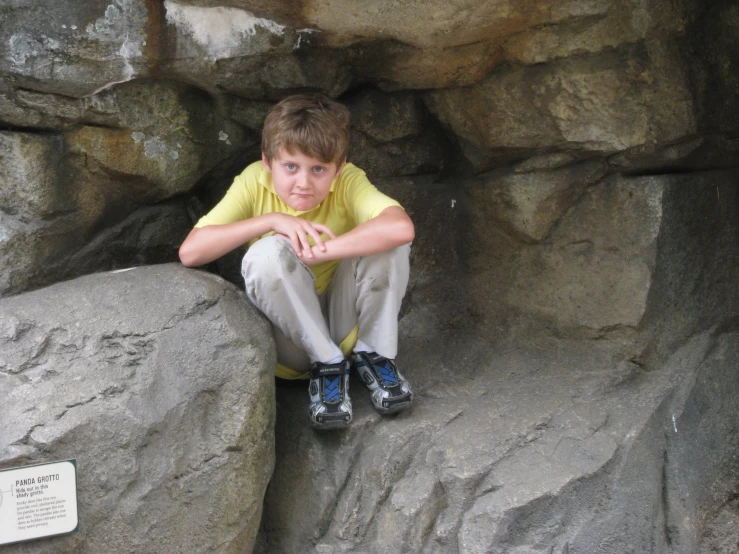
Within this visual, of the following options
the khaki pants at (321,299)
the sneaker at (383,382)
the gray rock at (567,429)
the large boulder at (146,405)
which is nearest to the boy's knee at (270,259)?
the khaki pants at (321,299)

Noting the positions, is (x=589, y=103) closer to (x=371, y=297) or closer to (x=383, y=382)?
(x=371, y=297)

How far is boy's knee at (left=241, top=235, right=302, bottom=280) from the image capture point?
7.80ft

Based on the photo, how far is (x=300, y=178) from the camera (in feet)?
8.14

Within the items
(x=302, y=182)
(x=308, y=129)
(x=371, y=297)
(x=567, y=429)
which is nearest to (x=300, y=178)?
(x=302, y=182)

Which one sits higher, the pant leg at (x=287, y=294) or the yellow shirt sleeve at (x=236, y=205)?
the yellow shirt sleeve at (x=236, y=205)

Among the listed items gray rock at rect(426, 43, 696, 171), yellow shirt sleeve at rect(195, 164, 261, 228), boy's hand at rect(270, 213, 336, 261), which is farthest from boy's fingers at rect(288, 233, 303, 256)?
gray rock at rect(426, 43, 696, 171)

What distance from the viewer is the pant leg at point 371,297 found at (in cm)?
251

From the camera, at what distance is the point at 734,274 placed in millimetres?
2963

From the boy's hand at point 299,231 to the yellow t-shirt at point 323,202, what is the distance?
0.17 metres

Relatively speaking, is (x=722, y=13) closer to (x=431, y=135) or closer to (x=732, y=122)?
(x=732, y=122)

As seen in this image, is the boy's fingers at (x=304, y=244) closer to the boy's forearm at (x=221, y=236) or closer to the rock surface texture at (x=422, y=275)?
the boy's forearm at (x=221, y=236)

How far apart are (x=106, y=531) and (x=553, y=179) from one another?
5.49 feet

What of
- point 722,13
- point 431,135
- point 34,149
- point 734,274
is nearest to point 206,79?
point 34,149

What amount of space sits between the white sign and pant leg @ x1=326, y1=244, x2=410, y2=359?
2.86 feet
